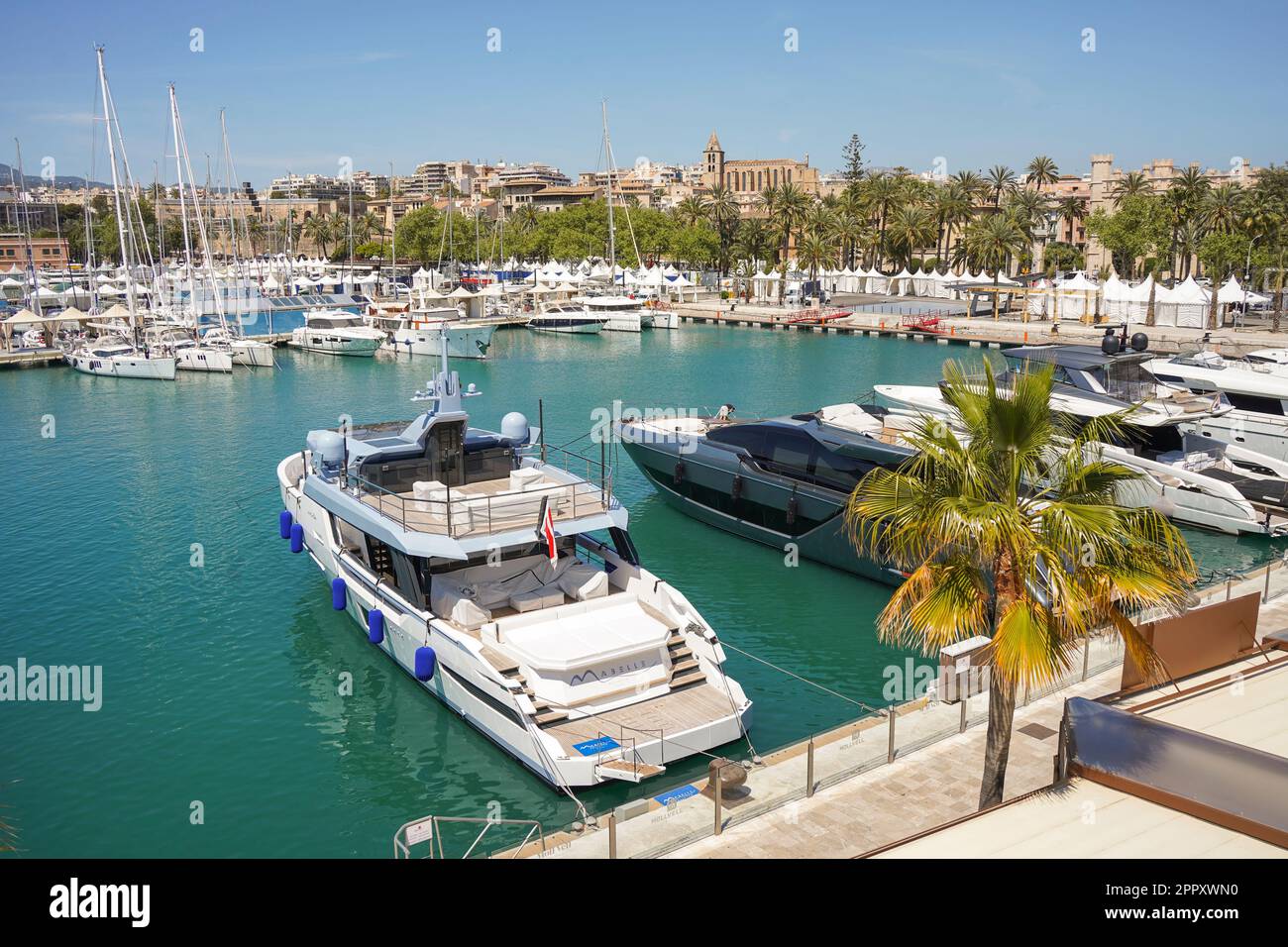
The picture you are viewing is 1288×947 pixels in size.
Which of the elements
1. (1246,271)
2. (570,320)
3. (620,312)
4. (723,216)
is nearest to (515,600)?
(570,320)

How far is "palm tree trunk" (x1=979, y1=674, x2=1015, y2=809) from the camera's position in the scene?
1019 cm

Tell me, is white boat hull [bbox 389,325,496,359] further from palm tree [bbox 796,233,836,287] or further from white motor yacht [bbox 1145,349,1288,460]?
white motor yacht [bbox 1145,349,1288,460]

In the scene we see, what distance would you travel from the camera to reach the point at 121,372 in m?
56.3

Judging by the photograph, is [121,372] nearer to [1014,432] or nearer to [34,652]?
[34,652]

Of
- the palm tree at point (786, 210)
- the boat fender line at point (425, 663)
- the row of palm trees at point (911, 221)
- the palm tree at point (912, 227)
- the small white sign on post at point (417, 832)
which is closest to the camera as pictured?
the small white sign on post at point (417, 832)

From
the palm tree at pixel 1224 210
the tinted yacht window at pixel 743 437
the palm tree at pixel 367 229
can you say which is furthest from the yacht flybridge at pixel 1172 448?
the palm tree at pixel 367 229

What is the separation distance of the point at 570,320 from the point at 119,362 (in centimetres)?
3354

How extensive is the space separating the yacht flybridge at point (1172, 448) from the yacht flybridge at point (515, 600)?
11.3 m

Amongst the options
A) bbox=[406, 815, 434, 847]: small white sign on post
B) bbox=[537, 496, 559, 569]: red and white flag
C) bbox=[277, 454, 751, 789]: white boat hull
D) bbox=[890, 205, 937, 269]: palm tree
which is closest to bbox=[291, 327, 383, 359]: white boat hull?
bbox=[277, 454, 751, 789]: white boat hull

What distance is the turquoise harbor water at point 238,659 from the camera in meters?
14.5

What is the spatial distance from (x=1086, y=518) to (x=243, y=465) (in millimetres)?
31920

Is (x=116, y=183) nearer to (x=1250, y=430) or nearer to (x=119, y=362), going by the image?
(x=119, y=362)
